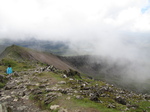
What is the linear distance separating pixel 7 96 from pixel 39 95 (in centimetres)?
677

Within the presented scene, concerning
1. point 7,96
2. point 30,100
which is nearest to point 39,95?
point 30,100

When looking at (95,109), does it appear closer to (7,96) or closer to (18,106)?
(18,106)

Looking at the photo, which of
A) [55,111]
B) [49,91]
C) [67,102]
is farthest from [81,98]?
[49,91]

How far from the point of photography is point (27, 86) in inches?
1353

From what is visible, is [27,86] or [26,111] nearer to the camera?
[26,111]

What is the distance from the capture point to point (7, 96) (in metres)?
28.2

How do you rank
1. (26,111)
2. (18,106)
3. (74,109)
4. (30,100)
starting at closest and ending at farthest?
(74,109) → (26,111) → (18,106) → (30,100)

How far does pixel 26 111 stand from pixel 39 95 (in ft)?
17.6

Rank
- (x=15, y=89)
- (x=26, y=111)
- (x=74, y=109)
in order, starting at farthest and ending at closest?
1. (x=15, y=89)
2. (x=26, y=111)
3. (x=74, y=109)

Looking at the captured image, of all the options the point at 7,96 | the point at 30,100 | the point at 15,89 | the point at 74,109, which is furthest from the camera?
the point at 15,89

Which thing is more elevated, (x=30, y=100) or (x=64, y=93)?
(x=64, y=93)

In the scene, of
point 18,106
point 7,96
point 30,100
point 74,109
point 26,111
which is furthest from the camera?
point 7,96

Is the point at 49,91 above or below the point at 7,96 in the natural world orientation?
above

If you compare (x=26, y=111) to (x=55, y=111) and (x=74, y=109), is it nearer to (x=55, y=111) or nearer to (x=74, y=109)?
(x=55, y=111)
